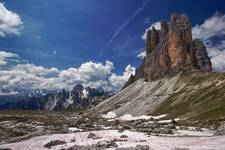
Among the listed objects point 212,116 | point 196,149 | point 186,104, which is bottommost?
point 196,149

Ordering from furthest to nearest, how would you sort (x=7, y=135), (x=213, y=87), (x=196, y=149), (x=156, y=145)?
1. (x=213, y=87)
2. (x=7, y=135)
3. (x=156, y=145)
4. (x=196, y=149)

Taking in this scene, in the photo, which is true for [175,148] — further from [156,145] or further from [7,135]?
[7,135]

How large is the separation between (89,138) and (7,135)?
90.0 feet

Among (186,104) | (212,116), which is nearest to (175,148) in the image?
(212,116)

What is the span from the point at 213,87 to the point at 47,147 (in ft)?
505

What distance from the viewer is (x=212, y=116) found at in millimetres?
123062

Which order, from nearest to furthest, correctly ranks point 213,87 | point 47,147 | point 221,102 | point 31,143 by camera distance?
point 47,147 < point 31,143 < point 221,102 < point 213,87

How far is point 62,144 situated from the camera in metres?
53.3

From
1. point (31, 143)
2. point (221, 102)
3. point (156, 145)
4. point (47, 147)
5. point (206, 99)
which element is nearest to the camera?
point (156, 145)

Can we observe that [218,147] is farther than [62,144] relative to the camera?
No

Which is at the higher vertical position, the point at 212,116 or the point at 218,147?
the point at 212,116

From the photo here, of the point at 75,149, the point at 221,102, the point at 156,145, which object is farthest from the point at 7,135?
the point at 221,102

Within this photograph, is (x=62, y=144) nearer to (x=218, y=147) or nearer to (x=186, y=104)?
(x=218, y=147)

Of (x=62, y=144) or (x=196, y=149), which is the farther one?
(x=62, y=144)
